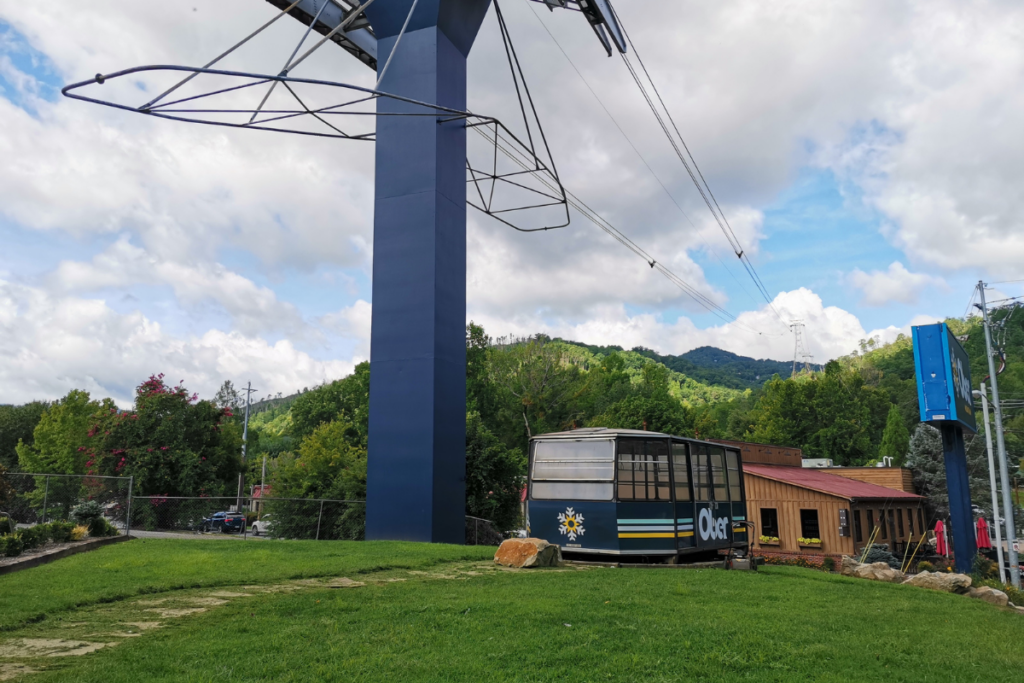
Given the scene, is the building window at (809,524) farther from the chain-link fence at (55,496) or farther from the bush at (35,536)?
the bush at (35,536)

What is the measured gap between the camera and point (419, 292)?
19344 millimetres

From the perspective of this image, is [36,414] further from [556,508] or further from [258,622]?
[258,622]

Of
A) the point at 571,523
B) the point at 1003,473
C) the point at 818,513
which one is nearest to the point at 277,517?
the point at 571,523

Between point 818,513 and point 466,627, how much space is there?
29086 millimetres

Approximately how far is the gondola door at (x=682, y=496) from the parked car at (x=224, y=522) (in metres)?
15.4

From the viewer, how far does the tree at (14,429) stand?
50812 mm

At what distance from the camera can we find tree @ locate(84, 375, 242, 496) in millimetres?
28922

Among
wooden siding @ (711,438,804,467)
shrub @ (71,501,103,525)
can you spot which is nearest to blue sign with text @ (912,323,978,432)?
wooden siding @ (711,438,804,467)

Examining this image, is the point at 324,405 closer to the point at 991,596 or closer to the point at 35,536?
the point at 35,536

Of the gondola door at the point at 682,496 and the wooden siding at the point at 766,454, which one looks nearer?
the gondola door at the point at 682,496

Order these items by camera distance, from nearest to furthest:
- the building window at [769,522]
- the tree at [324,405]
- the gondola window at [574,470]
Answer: the gondola window at [574,470], the building window at [769,522], the tree at [324,405]

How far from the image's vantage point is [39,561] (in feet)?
41.4

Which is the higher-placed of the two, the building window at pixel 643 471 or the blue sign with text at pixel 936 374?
the blue sign with text at pixel 936 374

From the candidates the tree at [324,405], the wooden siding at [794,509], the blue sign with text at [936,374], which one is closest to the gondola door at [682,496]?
the blue sign with text at [936,374]
